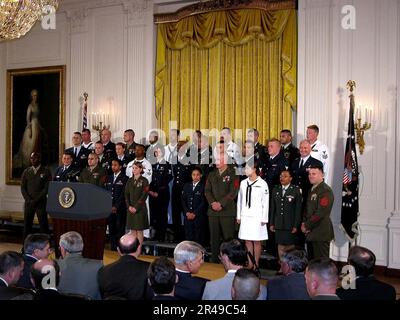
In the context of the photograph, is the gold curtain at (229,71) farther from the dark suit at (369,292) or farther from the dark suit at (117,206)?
the dark suit at (369,292)

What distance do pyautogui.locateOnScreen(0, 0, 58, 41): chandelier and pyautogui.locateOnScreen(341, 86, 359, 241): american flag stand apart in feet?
14.6

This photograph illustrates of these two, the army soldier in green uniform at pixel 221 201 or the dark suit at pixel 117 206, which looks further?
the dark suit at pixel 117 206

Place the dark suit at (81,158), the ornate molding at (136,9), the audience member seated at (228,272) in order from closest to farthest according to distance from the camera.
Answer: the audience member seated at (228,272) → the dark suit at (81,158) → the ornate molding at (136,9)

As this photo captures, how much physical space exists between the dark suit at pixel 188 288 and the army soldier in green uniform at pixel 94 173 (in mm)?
5347

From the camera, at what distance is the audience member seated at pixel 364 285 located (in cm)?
345

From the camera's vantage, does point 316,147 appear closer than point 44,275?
No

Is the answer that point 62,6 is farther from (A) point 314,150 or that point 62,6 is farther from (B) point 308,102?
(A) point 314,150

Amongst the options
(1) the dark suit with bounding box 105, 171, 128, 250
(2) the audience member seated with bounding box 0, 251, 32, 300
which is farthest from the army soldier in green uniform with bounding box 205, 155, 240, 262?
(2) the audience member seated with bounding box 0, 251, 32, 300

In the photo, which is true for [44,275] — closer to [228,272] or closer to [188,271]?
[188,271]

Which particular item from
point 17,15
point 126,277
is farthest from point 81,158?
point 126,277


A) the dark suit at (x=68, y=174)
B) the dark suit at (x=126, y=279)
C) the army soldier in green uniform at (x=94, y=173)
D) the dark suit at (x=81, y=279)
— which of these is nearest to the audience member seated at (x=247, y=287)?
the dark suit at (x=126, y=279)

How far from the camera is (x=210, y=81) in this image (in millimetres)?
9664

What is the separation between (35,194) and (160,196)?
8.23ft

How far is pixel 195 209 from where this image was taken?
7.95 metres
